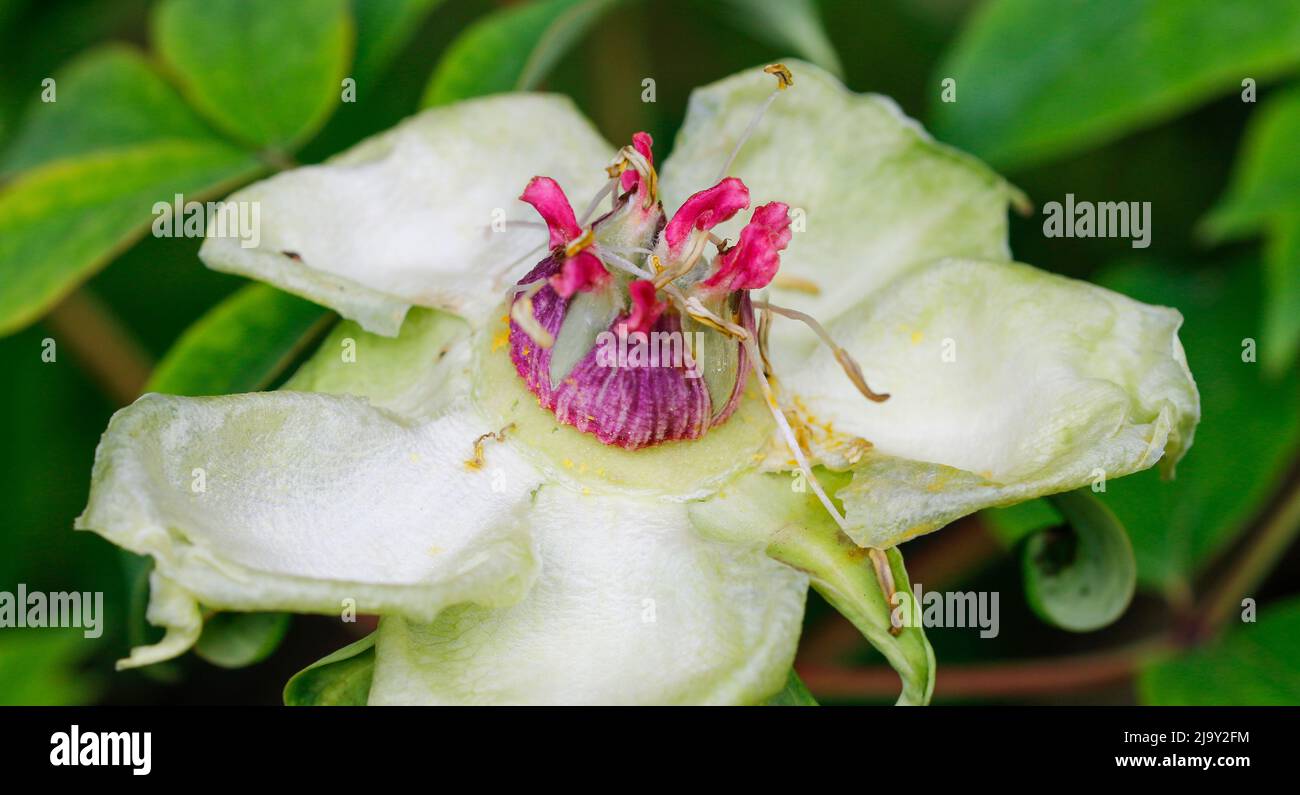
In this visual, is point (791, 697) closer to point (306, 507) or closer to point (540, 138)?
point (306, 507)

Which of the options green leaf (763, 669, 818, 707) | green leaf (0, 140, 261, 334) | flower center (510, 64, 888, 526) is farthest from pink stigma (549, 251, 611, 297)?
green leaf (0, 140, 261, 334)

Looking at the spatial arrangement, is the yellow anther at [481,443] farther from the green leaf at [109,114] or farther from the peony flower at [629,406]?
the green leaf at [109,114]

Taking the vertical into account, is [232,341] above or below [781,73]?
below

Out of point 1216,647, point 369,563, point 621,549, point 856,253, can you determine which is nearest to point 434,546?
point 369,563

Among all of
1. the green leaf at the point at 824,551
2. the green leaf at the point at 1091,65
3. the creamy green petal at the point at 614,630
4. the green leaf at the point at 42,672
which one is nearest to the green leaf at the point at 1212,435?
the green leaf at the point at 1091,65

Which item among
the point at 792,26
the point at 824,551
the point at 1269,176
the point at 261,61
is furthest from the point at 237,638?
the point at 1269,176

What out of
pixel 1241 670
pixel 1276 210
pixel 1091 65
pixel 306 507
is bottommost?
pixel 1241 670
